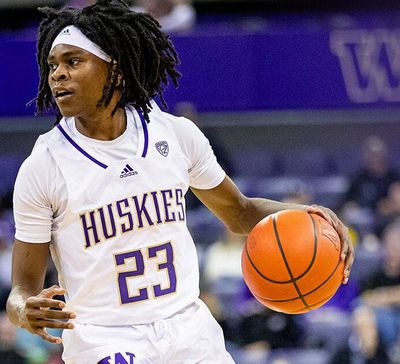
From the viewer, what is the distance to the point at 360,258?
860 centimetres

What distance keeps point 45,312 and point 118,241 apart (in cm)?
50

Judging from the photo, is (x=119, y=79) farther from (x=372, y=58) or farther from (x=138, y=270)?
(x=372, y=58)

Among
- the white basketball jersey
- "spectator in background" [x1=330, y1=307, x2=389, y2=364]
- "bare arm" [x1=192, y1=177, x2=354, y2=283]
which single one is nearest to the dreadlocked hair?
the white basketball jersey

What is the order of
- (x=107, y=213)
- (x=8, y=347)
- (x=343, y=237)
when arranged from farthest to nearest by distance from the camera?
(x=8, y=347), (x=343, y=237), (x=107, y=213)

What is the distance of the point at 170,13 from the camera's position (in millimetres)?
9711

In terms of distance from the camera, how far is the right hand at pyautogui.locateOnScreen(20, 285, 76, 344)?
3236mm

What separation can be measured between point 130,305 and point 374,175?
6219 mm

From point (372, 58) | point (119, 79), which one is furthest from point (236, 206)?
point (372, 58)

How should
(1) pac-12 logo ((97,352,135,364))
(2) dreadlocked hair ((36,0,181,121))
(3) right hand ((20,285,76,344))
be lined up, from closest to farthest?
(3) right hand ((20,285,76,344)) < (1) pac-12 logo ((97,352,135,364)) < (2) dreadlocked hair ((36,0,181,121))

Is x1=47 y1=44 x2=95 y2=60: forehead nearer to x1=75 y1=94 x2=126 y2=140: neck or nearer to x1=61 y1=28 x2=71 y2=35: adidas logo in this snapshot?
x1=61 y1=28 x2=71 y2=35: adidas logo

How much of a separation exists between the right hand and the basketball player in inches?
8.9

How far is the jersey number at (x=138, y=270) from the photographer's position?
3.65 m

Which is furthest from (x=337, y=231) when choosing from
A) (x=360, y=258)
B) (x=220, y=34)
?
(x=220, y=34)

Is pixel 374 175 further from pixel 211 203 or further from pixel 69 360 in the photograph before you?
pixel 69 360
